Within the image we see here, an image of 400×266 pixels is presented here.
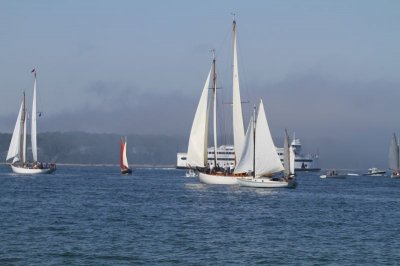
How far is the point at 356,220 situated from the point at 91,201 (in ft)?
80.3

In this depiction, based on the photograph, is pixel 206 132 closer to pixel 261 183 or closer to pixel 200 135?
pixel 200 135

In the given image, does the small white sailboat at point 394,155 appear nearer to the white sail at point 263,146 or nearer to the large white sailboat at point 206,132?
the large white sailboat at point 206,132

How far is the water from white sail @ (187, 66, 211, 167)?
2982 centimetres

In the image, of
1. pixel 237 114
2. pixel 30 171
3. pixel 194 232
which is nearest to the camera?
pixel 194 232

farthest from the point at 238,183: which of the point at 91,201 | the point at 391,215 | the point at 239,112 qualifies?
the point at 391,215

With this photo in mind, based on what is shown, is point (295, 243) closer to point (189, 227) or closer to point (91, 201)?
point (189, 227)

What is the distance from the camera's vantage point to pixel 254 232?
47000mm

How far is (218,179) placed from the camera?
99500 millimetres

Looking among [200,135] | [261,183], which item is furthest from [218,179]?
[261,183]

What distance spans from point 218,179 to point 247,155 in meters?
7.32

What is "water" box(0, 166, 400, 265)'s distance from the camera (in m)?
37.2

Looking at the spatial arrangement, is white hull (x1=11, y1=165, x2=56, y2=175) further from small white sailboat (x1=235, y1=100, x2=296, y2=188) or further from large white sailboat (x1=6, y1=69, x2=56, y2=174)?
small white sailboat (x1=235, y1=100, x2=296, y2=188)

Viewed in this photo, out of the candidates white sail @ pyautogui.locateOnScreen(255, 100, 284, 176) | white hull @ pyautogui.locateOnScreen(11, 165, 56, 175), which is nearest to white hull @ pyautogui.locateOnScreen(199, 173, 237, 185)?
white sail @ pyautogui.locateOnScreen(255, 100, 284, 176)

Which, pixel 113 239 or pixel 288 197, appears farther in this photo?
pixel 288 197
